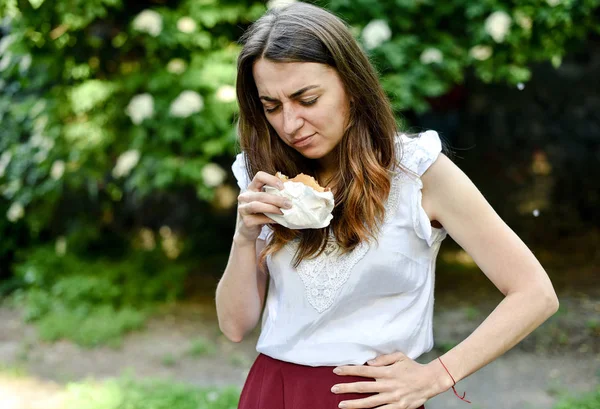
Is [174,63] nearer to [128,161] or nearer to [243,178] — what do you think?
[128,161]

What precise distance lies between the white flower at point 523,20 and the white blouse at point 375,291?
11.1 feet

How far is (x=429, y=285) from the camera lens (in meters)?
1.69

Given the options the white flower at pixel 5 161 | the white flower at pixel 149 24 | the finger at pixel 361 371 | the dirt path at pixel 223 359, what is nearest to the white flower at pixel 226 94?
the white flower at pixel 149 24

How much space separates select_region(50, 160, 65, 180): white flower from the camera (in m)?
5.36

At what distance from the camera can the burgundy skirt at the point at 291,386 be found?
1653 millimetres

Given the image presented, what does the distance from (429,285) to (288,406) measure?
0.45 meters

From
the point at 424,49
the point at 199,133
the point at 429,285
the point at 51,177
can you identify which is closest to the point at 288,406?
the point at 429,285

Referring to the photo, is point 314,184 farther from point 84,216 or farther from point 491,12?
point 84,216

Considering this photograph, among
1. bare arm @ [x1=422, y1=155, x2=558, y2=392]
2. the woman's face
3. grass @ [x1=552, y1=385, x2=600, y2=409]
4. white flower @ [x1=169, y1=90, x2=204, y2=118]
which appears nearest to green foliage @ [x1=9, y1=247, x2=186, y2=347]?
white flower @ [x1=169, y1=90, x2=204, y2=118]

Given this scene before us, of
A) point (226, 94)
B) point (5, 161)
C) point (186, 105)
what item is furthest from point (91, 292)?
point (226, 94)

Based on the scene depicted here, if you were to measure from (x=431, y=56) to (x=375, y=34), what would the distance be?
0.45 m

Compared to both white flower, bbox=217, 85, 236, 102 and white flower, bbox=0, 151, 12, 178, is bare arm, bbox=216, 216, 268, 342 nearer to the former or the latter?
white flower, bbox=217, 85, 236, 102

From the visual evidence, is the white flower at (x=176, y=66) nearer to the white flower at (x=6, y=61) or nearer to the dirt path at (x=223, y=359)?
the white flower at (x=6, y=61)

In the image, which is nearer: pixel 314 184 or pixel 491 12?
pixel 314 184
